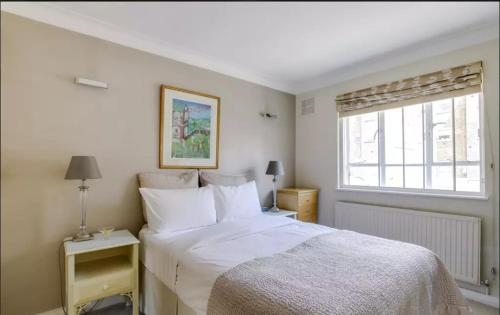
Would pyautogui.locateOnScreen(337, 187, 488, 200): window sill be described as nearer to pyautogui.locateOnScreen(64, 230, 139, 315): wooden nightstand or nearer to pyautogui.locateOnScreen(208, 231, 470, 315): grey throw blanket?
pyautogui.locateOnScreen(208, 231, 470, 315): grey throw blanket

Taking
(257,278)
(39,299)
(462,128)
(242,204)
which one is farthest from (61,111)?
(462,128)

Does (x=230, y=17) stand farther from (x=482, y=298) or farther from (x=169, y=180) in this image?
(x=482, y=298)

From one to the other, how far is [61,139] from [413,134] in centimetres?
308

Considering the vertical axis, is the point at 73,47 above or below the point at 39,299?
above

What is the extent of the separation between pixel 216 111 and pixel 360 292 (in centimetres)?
214

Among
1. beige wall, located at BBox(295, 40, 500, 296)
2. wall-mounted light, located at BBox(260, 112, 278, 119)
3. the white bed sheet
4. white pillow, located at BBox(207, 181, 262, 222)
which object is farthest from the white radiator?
wall-mounted light, located at BBox(260, 112, 278, 119)

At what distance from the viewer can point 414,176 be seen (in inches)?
99.1

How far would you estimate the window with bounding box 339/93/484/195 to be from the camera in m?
2.13

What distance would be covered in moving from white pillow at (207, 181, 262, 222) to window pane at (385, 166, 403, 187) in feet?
4.74

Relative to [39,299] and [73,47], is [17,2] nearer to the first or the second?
[73,47]

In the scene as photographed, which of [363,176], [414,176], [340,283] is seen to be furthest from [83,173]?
[414,176]

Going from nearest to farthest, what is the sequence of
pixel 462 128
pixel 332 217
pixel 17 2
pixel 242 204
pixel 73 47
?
pixel 17 2 < pixel 73 47 < pixel 462 128 < pixel 242 204 < pixel 332 217

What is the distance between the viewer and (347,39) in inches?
63.9

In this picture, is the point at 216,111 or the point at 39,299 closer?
the point at 39,299
